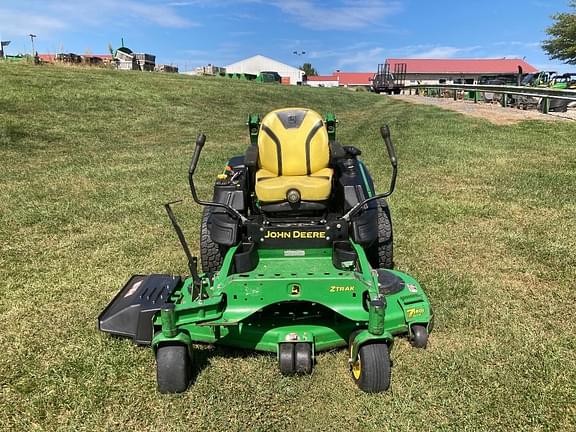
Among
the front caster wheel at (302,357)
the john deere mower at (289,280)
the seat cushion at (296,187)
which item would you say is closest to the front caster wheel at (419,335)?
the john deere mower at (289,280)

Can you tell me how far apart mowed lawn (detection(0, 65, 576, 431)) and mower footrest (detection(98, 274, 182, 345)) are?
11 centimetres

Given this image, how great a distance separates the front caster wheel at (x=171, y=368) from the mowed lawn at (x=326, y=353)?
0.28 ft

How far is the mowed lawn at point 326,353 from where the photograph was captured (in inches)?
109

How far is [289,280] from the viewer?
292cm

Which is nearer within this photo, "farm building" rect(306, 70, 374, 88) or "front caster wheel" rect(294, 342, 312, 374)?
"front caster wheel" rect(294, 342, 312, 374)

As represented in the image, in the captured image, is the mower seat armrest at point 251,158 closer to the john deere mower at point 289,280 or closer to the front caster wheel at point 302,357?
the john deere mower at point 289,280

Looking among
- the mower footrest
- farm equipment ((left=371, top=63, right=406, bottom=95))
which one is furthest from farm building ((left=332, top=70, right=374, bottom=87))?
the mower footrest

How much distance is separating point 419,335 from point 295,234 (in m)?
1.03

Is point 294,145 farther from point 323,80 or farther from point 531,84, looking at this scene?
point 323,80

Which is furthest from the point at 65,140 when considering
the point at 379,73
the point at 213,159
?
the point at 379,73

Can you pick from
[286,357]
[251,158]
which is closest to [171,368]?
[286,357]

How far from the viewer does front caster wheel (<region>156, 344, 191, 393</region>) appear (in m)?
2.85

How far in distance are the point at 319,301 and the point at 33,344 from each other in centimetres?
201

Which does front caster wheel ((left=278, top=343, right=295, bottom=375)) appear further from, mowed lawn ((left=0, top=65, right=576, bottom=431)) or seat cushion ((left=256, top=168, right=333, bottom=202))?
seat cushion ((left=256, top=168, right=333, bottom=202))
